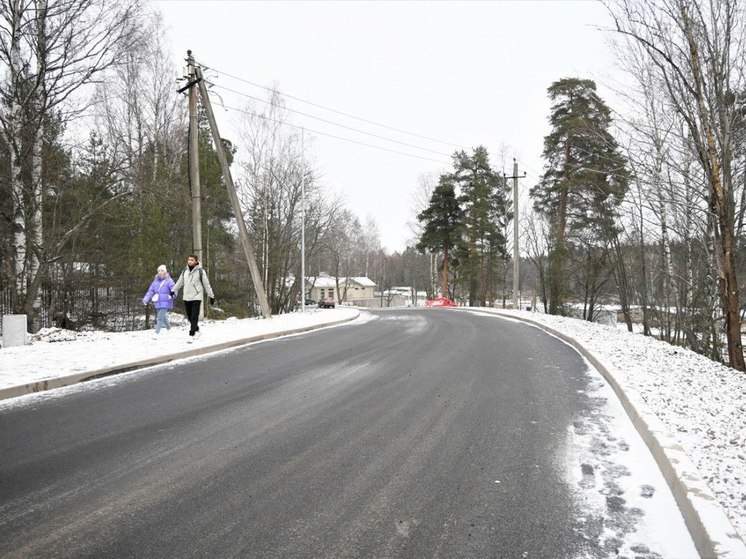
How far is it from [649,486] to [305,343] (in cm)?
826

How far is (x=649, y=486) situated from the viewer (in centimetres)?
334

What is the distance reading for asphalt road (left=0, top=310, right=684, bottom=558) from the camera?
2635mm

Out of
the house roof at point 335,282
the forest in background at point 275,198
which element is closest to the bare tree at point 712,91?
the forest in background at point 275,198

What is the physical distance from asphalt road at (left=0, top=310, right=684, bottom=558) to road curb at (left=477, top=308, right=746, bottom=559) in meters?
0.52

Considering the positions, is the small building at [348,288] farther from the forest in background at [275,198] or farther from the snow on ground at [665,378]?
the snow on ground at [665,378]

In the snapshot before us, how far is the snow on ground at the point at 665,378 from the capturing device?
343 cm

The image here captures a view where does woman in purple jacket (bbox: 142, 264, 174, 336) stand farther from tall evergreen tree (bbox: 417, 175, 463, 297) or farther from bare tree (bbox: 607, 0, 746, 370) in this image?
tall evergreen tree (bbox: 417, 175, 463, 297)

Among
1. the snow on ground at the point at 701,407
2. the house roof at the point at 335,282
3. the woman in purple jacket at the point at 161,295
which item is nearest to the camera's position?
the snow on ground at the point at 701,407

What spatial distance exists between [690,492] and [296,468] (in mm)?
2597

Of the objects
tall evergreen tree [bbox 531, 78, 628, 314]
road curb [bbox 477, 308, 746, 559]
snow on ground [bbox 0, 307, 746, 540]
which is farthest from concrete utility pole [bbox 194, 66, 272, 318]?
tall evergreen tree [bbox 531, 78, 628, 314]

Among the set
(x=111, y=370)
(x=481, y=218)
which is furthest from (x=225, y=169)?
(x=481, y=218)

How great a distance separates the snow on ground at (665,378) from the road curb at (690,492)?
0.29 feet

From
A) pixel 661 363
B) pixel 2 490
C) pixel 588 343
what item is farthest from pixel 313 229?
pixel 2 490

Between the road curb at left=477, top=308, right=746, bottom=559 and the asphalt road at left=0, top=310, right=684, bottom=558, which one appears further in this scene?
the asphalt road at left=0, top=310, right=684, bottom=558
